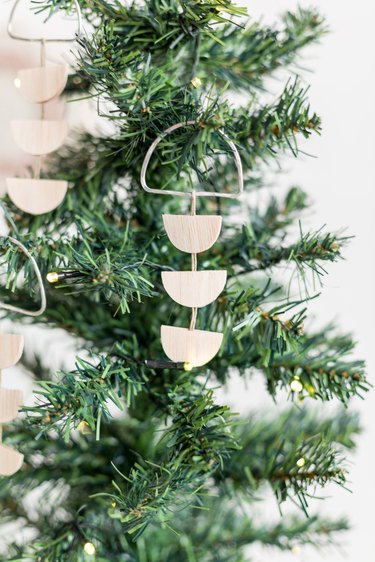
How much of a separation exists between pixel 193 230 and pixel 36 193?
13 cm

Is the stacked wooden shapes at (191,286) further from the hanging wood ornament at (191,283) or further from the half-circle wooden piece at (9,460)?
the half-circle wooden piece at (9,460)

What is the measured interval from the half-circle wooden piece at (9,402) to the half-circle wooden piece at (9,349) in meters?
0.02

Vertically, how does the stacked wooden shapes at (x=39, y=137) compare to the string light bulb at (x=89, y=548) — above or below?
above

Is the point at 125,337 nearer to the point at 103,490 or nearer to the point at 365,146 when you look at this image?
the point at 103,490

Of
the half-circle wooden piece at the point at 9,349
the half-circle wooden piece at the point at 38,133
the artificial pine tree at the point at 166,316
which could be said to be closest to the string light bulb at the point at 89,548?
the artificial pine tree at the point at 166,316

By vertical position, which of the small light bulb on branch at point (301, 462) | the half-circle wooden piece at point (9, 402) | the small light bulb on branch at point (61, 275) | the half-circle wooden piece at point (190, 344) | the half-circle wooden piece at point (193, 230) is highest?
the half-circle wooden piece at point (193, 230)

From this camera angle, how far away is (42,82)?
506 millimetres

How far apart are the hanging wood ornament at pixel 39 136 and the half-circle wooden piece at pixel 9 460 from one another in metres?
0.15

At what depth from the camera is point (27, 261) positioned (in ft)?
1.52

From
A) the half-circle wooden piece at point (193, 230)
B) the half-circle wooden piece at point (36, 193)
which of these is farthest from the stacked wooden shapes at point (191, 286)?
the half-circle wooden piece at point (36, 193)

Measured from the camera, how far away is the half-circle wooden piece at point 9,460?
1.55 ft

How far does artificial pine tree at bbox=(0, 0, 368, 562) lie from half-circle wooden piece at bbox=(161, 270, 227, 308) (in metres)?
0.02

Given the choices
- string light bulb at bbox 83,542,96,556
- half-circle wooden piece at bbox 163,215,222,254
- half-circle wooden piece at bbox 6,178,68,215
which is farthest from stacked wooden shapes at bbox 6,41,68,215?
string light bulb at bbox 83,542,96,556

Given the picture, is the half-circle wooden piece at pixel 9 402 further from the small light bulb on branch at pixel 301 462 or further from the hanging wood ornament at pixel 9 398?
the small light bulb on branch at pixel 301 462
